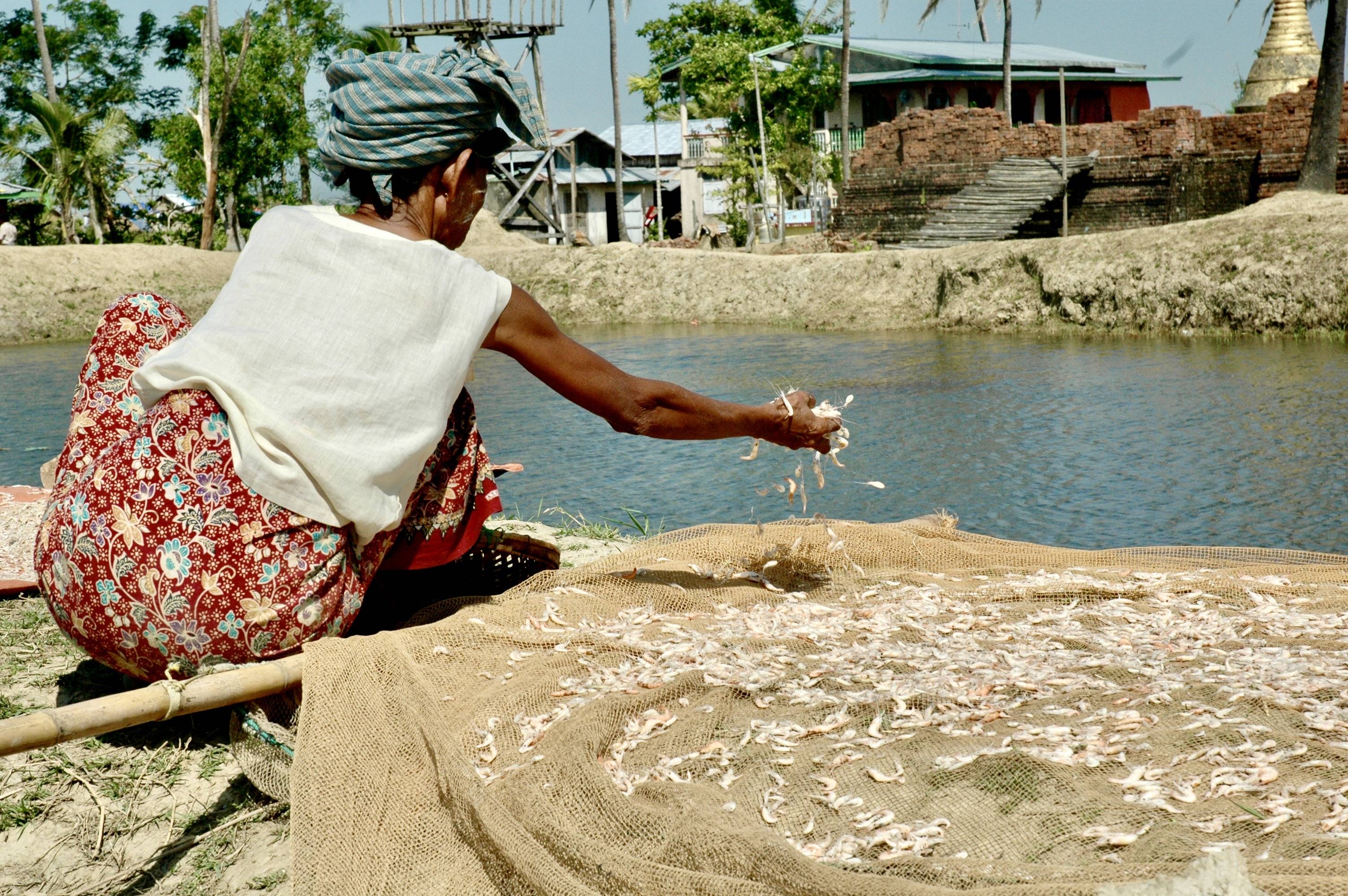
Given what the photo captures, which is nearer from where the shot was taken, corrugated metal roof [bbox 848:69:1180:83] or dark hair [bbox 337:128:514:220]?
dark hair [bbox 337:128:514:220]

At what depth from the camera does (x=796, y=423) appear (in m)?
3.01

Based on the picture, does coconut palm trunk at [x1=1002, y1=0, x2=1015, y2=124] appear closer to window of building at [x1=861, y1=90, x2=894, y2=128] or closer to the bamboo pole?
window of building at [x1=861, y1=90, x2=894, y2=128]

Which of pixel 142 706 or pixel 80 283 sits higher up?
pixel 80 283

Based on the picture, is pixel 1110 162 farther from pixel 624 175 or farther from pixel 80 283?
pixel 624 175

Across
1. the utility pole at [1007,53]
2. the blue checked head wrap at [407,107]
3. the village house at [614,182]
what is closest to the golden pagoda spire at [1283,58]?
the utility pole at [1007,53]

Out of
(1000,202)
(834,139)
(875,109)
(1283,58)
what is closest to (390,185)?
(1000,202)

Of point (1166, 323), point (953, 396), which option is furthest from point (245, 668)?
point (1166, 323)

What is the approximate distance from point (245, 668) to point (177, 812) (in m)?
0.35

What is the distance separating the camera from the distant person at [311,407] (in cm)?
244

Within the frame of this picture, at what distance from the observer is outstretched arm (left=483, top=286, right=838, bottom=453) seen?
2742mm

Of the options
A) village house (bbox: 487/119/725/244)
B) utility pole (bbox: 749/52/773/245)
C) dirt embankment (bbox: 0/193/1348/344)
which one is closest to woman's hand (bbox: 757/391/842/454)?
dirt embankment (bbox: 0/193/1348/344)

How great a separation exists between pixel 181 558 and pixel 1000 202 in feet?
63.5

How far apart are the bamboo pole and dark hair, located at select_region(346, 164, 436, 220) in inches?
39.6

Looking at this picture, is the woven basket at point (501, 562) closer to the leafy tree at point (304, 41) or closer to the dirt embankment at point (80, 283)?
the dirt embankment at point (80, 283)
